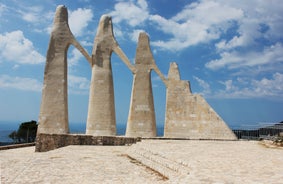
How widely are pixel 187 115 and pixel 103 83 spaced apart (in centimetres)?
592

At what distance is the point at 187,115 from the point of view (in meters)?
22.3

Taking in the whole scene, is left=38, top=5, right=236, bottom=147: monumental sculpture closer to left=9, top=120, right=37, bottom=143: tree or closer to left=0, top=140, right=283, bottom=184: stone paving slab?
left=0, top=140, right=283, bottom=184: stone paving slab

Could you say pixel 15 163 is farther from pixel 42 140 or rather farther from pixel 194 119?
pixel 194 119

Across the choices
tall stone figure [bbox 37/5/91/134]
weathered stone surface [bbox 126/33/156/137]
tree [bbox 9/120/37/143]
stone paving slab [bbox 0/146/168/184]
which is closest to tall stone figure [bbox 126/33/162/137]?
weathered stone surface [bbox 126/33/156/137]

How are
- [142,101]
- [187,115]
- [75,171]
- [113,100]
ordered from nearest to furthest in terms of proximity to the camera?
[75,171], [187,115], [142,101], [113,100]

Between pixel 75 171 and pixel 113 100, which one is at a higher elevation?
pixel 113 100

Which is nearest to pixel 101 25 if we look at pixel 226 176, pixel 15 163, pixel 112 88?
pixel 112 88

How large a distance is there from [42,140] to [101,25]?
8839 millimetres

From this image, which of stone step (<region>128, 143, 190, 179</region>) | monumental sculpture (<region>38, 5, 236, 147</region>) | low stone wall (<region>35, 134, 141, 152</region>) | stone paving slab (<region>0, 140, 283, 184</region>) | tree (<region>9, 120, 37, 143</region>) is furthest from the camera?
tree (<region>9, 120, 37, 143</region>)

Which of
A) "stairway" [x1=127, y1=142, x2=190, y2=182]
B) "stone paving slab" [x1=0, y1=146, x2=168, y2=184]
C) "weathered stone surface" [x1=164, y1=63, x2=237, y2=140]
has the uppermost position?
"weathered stone surface" [x1=164, y1=63, x2=237, y2=140]

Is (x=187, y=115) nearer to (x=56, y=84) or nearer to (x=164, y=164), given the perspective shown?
(x=56, y=84)

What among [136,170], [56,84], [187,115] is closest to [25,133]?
[56,84]

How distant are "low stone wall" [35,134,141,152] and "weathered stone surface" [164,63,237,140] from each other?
15.7 ft

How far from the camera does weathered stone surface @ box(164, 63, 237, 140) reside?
21.3 meters
